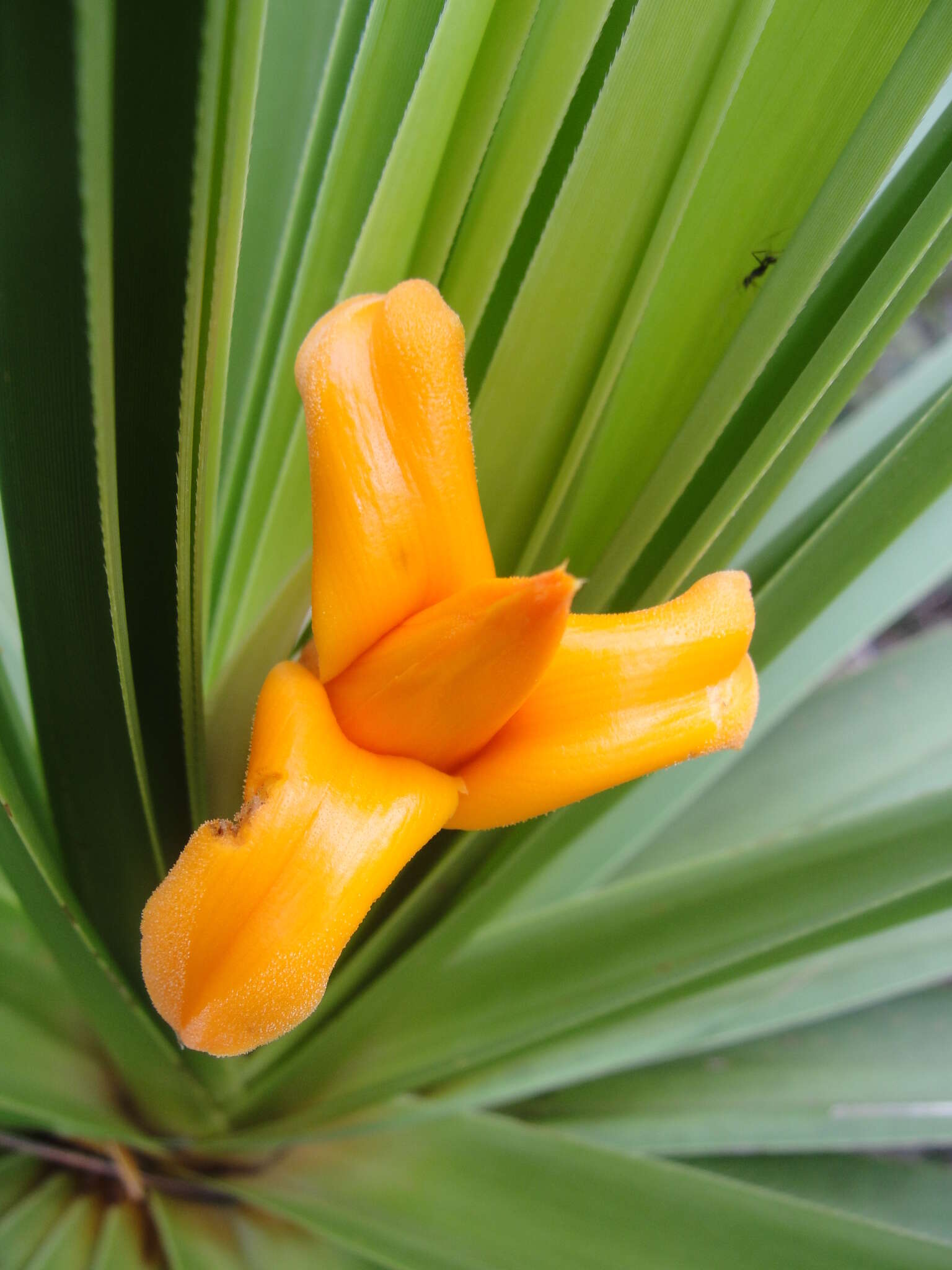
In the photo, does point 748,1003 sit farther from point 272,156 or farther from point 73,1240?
point 272,156

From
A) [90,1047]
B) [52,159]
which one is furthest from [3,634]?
[52,159]

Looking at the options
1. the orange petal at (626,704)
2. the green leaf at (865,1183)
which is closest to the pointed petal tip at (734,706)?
the orange petal at (626,704)

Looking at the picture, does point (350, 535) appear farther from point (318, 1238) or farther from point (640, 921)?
point (318, 1238)

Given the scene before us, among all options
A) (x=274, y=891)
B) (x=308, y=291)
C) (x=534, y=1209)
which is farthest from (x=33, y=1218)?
(x=308, y=291)

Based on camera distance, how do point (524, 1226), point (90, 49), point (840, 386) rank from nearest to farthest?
point (90, 49) < point (840, 386) < point (524, 1226)

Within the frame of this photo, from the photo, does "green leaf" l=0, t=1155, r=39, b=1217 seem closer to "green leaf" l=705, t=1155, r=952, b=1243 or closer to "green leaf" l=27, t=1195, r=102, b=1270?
"green leaf" l=27, t=1195, r=102, b=1270

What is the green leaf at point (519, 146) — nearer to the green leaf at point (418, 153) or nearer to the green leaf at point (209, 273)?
the green leaf at point (418, 153)

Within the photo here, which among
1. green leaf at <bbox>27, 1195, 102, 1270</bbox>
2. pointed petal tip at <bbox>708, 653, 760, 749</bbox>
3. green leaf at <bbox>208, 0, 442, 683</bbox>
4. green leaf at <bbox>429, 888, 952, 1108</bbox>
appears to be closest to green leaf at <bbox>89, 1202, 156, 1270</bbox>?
green leaf at <bbox>27, 1195, 102, 1270</bbox>
